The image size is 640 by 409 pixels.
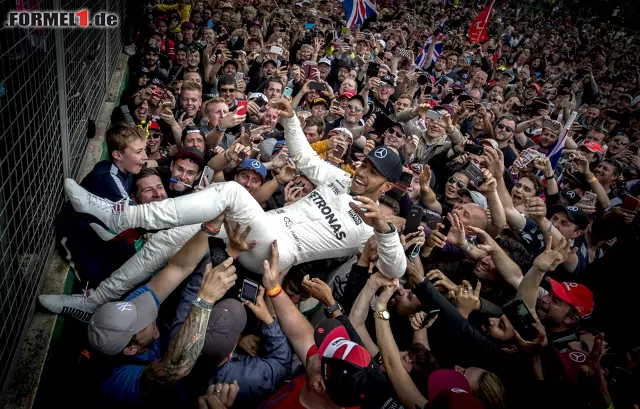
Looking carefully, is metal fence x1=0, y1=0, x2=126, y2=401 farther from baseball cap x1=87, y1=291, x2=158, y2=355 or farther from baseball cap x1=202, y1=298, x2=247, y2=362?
baseball cap x1=202, y1=298, x2=247, y2=362

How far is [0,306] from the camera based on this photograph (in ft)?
7.32

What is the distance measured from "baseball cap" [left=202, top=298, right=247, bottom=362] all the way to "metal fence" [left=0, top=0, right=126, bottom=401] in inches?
42.8

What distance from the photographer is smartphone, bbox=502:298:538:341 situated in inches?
114

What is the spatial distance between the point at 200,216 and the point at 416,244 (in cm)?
172

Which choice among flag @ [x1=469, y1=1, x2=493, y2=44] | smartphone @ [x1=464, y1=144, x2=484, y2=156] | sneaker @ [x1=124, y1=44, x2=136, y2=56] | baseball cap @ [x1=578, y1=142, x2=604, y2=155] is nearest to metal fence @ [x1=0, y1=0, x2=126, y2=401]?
sneaker @ [x1=124, y1=44, x2=136, y2=56]

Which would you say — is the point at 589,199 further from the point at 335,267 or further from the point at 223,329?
the point at 223,329

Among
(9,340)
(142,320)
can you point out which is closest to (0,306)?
(9,340)

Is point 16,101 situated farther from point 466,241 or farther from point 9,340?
point 466,241

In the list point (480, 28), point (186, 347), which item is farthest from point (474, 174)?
point (480, 28)

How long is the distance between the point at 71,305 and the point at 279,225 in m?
1.54

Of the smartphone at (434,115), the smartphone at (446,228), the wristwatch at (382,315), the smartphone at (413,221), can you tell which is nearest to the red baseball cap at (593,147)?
the smartphone at (434,115)

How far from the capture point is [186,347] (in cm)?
217

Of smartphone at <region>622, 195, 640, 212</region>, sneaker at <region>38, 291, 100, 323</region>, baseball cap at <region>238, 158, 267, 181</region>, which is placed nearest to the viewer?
sneaker at <region>38, 291, 100, 323</region>

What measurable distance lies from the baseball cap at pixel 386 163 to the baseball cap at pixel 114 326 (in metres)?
1.97
